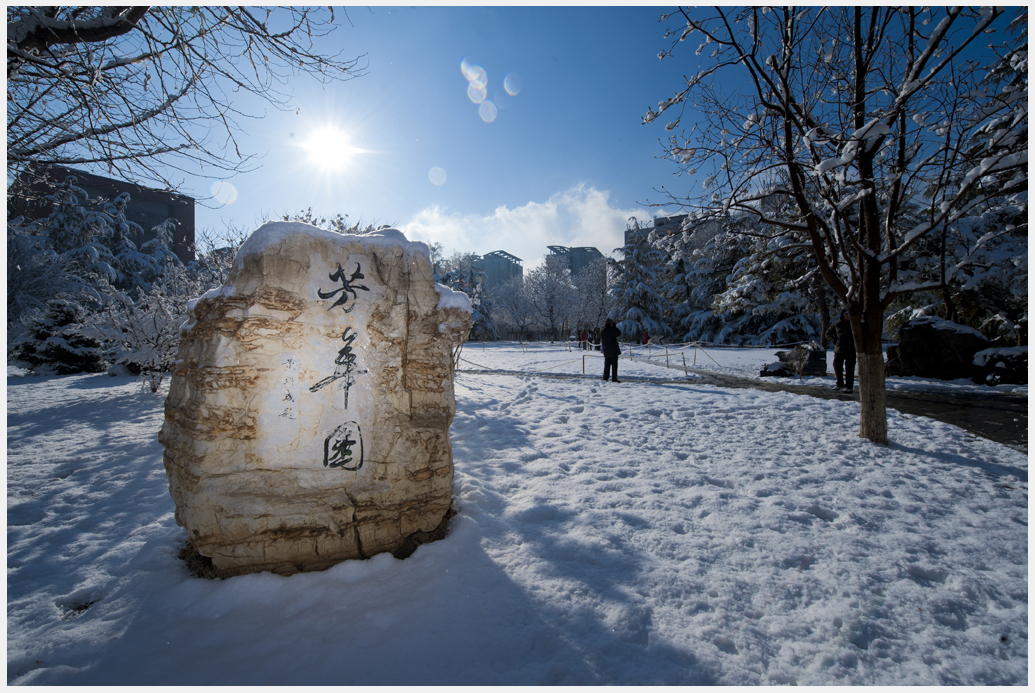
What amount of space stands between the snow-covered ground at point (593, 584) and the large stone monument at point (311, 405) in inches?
11.6

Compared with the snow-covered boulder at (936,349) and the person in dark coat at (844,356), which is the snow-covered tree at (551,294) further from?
the person in dark coat at (844,356)

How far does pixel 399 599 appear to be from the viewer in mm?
2330

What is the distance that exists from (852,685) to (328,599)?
2795 mm

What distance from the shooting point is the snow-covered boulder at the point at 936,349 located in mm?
9141

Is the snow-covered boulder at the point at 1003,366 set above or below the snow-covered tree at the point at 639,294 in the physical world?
below

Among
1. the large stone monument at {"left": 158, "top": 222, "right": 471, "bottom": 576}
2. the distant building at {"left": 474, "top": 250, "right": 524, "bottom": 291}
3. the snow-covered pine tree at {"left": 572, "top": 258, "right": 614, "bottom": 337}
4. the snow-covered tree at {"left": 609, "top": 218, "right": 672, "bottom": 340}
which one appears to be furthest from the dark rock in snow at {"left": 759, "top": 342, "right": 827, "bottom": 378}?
the distant building at {"left": 474, "top": 250, "right": 524, "bottom": 291}

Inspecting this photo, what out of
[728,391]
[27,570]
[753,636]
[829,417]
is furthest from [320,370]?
[728,391]

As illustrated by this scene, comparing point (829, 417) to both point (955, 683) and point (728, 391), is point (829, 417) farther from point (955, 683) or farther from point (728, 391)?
point (955, 683)

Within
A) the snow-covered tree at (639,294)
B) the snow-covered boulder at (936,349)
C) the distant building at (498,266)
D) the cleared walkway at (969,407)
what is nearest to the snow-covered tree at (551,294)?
the snow-covered tree at (639,294)

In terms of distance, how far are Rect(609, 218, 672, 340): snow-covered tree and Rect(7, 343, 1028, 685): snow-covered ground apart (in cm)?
2668

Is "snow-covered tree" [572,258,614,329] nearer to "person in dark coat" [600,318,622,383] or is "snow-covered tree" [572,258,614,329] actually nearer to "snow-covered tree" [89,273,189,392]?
"person in dark coat" [600,318,622,383]

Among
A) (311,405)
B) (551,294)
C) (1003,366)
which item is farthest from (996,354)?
(551,294)

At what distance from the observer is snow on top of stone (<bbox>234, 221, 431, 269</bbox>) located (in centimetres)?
262

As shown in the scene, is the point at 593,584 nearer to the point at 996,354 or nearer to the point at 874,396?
the point at 874,396
